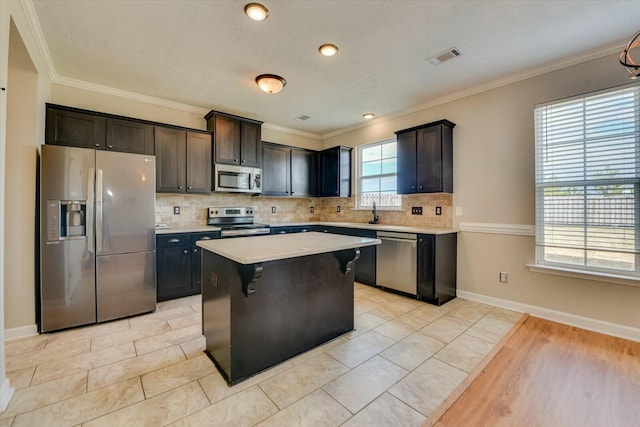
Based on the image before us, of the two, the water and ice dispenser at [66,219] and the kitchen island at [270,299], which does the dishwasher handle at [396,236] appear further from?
the water and ice dispenser at [66,219]

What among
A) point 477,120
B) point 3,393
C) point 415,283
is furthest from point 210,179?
point 477,120

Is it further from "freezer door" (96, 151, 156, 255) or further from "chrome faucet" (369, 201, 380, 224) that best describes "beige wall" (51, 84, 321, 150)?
"chrome faucet" (369, 201, 380, 224)

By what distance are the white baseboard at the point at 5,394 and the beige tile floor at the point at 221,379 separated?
34 millimetres

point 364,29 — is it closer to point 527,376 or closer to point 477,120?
point 477,120

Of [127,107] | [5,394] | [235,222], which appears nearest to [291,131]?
[235,222]

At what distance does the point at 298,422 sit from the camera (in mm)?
1557

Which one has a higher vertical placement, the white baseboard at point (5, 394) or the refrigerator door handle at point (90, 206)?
the refrigerator door handle at point (90, 206)

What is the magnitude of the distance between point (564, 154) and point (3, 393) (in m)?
4.89

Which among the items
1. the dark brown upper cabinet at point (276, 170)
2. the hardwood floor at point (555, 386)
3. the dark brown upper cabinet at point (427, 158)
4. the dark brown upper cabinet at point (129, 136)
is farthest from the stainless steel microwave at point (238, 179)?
the hardwood floor at point (555, 386)

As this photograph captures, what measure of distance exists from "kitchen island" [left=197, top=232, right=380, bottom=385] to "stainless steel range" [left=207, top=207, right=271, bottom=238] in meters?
1.76

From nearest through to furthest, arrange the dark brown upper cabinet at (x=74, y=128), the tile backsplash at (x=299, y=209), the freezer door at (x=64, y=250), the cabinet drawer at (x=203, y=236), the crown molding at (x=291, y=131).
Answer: the freezer door at (x=64, y=250)
the dark brown upper cabinet at (x=74, y=128)
the cabinet drawer at (x=203, y=236)
the tile backsplash at (x=299, y=209)
the crown molding at (x=291, y=131)

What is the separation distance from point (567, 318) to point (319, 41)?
12.1 ft

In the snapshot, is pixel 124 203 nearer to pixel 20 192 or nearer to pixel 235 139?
pixel 20 192

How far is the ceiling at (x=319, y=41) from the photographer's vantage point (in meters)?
2.13
